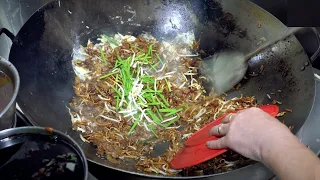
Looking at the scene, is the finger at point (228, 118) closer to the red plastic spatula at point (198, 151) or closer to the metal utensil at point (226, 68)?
the red plastic spatula at point (198, 151)

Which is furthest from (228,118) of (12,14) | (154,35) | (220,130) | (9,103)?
(12,14)

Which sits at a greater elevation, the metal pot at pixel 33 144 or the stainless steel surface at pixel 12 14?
the stainless steel surface at pixel 12 14

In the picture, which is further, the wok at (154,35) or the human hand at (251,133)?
the wok at (154,35)

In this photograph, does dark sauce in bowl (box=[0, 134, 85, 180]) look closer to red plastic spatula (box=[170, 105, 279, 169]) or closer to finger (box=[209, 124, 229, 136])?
red plastic spatula (box=[170, 105, 279, 169])

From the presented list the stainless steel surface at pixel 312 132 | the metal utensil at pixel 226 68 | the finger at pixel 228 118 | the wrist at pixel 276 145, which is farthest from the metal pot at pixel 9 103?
the stainless steel surface at pixel 312 132

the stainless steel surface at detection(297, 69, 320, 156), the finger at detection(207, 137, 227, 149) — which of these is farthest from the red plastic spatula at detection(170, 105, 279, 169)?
the stainless steel surface at detection(297, 69, 320, 156)

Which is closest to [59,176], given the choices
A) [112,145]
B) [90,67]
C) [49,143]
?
[49,143]
